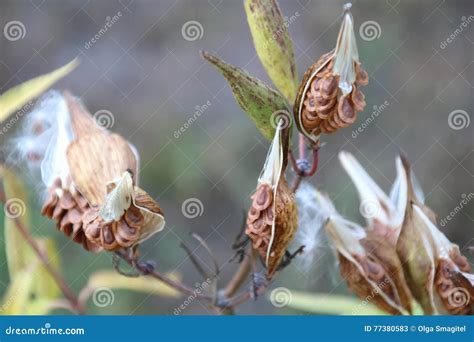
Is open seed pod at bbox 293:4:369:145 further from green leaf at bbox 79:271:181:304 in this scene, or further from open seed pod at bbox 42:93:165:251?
green leaf at bbox 79:271:181:304

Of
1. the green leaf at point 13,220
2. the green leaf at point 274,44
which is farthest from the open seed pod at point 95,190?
the green leaf at point 274,44

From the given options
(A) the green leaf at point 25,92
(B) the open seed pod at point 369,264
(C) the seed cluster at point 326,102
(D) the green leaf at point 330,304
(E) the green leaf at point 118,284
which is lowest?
(E) the green leaf at point 118,284

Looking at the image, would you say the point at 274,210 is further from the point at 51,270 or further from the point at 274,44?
the point at 51,270

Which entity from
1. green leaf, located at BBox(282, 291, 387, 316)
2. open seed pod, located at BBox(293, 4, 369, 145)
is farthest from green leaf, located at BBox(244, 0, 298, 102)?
green leaf, located at BBox(282, 291, 387, 316)

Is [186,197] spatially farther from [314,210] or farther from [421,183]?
[421,183]

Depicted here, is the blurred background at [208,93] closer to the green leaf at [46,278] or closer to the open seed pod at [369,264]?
the green leaf at [46,278]

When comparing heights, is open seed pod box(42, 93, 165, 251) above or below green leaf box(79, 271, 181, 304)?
above
